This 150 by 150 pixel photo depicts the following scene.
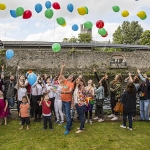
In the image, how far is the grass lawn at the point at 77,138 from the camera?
4.44 m

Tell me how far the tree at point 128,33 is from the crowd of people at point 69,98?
122 feet

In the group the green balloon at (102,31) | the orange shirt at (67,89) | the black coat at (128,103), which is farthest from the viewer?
the green balloon at (102,31)

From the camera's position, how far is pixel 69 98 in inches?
205

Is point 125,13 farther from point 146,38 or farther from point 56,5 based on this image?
point 146,38

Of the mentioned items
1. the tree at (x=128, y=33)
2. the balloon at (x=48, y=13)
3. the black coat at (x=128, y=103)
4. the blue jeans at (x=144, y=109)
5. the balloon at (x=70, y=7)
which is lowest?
the blue jeans at (x=144, y=109)

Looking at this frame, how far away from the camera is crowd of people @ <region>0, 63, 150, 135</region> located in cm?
526

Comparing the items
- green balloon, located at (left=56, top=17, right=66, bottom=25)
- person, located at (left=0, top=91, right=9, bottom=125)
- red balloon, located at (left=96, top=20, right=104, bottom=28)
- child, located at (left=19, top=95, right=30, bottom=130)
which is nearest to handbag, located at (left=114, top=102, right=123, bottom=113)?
child, located at (left=19, top=95, right=30, bottom=130)

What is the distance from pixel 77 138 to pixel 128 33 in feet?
138

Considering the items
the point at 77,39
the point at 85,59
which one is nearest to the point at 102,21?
the point at 85,59

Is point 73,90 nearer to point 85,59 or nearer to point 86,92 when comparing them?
point 86,92

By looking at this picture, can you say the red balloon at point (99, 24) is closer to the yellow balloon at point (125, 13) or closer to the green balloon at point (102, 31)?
the green balloon at point (102, 31)

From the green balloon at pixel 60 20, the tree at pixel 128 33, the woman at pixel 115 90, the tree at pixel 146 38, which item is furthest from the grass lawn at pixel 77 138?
the tree at pixel 128 33

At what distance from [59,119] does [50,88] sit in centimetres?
101

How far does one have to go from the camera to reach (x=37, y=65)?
2259 centimetres
